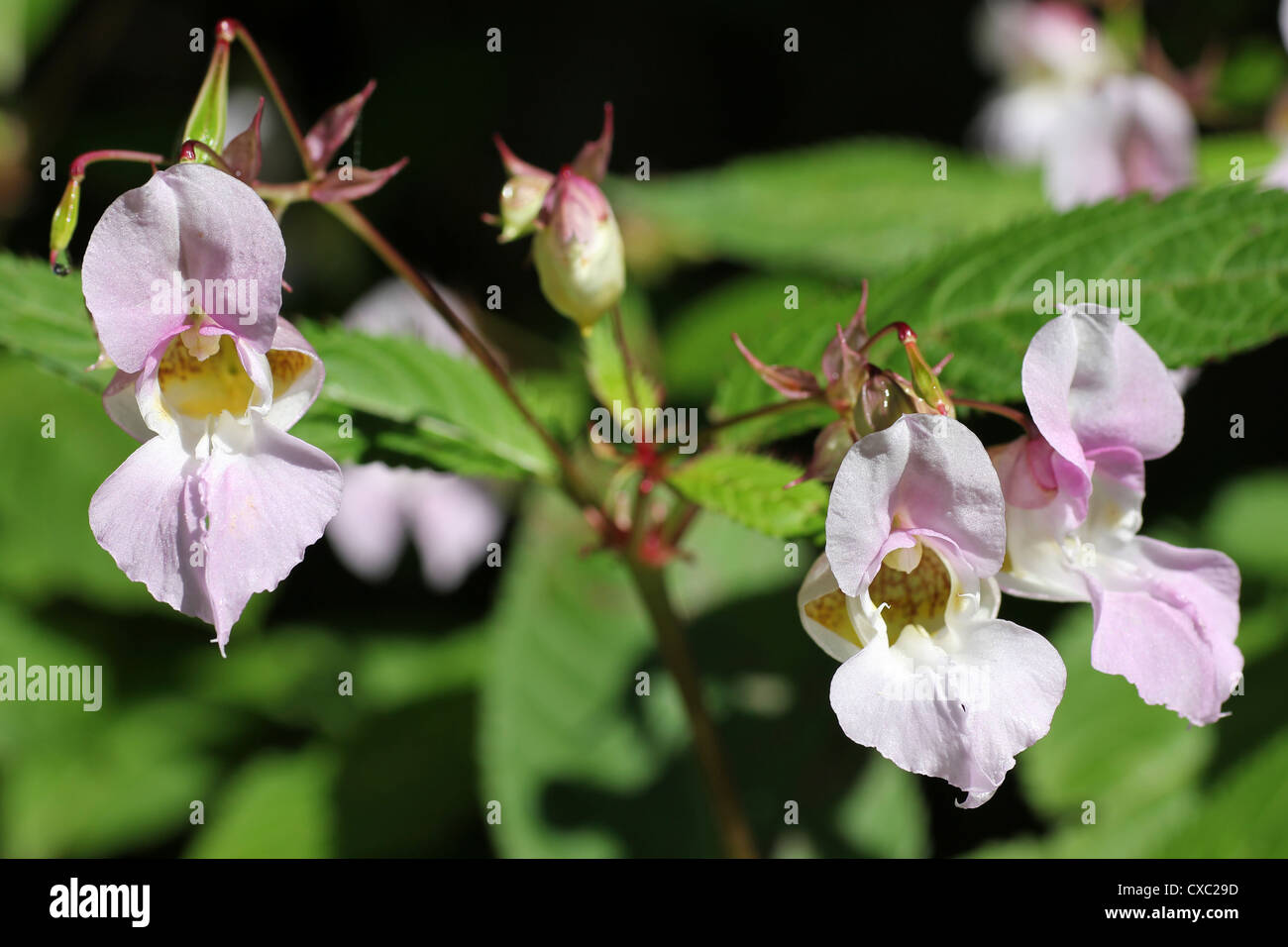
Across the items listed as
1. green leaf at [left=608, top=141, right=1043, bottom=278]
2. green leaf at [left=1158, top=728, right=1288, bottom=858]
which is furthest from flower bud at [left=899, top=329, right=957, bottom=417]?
green leaf at [left=608, top=141, right=1043, bottom=278]

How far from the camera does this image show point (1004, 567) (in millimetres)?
1173

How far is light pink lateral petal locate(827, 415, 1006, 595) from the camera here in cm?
102

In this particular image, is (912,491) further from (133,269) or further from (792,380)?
(133,269)

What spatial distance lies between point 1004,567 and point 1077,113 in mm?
1414

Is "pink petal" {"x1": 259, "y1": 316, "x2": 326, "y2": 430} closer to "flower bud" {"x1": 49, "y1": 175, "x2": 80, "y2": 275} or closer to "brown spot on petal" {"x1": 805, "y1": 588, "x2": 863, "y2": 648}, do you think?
"flower bud" {"x1": 49, "y1": 175, "x2": 80, "y2": 275}

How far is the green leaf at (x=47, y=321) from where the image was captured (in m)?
1.36

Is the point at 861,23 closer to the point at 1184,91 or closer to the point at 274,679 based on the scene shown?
the point at 1184,91

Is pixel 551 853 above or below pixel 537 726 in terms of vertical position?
below

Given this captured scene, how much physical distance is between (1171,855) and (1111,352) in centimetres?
107

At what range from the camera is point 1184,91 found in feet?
8.59

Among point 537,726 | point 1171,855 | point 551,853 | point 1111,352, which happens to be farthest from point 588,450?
point 1111,352

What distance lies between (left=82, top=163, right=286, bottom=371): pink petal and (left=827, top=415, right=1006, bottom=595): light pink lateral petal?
0.52 m

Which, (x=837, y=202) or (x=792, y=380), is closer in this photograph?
(x=792, y=380)

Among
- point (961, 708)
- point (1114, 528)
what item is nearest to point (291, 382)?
point (961, 708)
